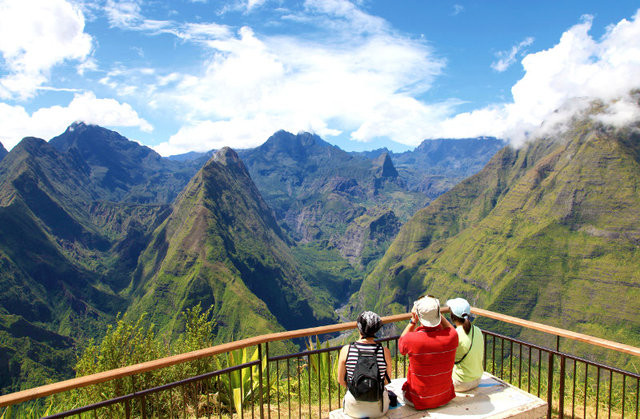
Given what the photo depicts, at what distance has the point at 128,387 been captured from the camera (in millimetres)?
6715

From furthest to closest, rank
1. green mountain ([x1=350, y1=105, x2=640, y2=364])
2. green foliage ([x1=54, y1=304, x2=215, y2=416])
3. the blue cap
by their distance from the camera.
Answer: green mountain ([x1=350, y1=105, x2=640, y2=364]) < green foliage ([x1=54, y1=304, x2=215, y2=416]) < the blue cap

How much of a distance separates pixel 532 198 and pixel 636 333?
85481mm

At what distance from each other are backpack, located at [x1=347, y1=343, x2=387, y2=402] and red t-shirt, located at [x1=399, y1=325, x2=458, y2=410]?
49 cm

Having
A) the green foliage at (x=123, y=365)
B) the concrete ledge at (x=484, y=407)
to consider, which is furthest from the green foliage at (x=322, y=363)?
the green foliage at (x=123, y=365)

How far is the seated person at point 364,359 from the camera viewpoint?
4105 millimetres

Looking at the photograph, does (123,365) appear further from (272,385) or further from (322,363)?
(322,363)

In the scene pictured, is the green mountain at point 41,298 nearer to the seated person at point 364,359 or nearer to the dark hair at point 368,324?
the seated person at point 364,359

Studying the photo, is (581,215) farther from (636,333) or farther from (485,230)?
(636,333)

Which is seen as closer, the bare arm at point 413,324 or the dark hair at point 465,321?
the bare arm at point 413,324

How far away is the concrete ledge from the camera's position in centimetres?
430

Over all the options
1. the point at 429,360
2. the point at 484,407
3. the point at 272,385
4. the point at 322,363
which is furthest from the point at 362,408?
the point at 272,385

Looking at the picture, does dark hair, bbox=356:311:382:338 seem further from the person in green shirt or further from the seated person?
the person in green shirt

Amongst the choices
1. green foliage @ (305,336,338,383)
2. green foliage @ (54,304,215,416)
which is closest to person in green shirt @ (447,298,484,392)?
green foliage @ (305,336,338,383)

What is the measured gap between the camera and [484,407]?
4.50m
